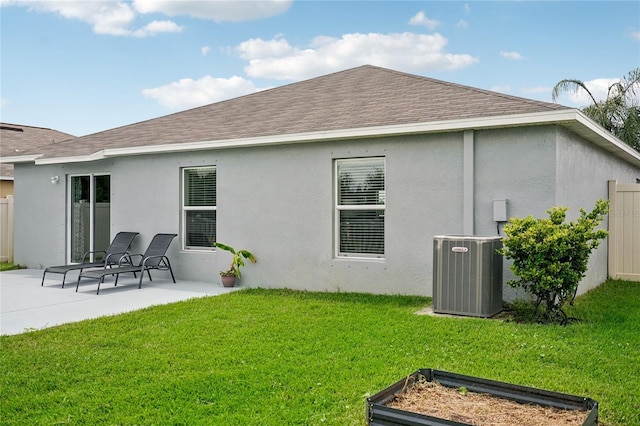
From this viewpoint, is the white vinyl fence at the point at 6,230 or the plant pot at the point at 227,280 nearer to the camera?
the plant pot at the point at 227,280

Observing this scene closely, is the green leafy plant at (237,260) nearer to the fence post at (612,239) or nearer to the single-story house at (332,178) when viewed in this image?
the single-story house at (332,178)

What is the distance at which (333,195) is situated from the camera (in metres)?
8.95

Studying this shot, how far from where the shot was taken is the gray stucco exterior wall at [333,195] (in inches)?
297

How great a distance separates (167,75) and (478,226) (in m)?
11.1

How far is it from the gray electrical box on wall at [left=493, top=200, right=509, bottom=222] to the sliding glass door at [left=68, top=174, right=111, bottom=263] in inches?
329

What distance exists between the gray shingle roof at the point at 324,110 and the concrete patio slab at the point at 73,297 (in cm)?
277

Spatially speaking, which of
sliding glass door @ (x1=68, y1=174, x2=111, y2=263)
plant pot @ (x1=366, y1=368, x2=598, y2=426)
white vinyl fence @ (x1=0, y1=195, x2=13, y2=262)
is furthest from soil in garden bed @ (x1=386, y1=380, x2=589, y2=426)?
white vinyl fence @ (x1=0, y1=195, x2=13, y2=262)

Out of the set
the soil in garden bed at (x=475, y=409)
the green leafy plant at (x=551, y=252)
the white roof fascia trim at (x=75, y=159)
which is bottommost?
the soil in garden bed at (x=475, y=409)

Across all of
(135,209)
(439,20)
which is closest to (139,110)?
(135,209)

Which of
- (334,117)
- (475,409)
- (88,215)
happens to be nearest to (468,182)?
(334,117)

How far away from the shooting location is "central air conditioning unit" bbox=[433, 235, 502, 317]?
668 centimetres

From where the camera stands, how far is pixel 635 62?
18969mm

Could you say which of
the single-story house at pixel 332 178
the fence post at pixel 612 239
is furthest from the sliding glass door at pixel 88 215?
the fence post at pixel 612 239

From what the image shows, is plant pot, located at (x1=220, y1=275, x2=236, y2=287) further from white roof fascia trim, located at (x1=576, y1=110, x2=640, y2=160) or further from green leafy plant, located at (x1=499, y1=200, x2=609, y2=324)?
white roof fascia trim, located at (x1=576, y1=110, x2=640, y2=160)
